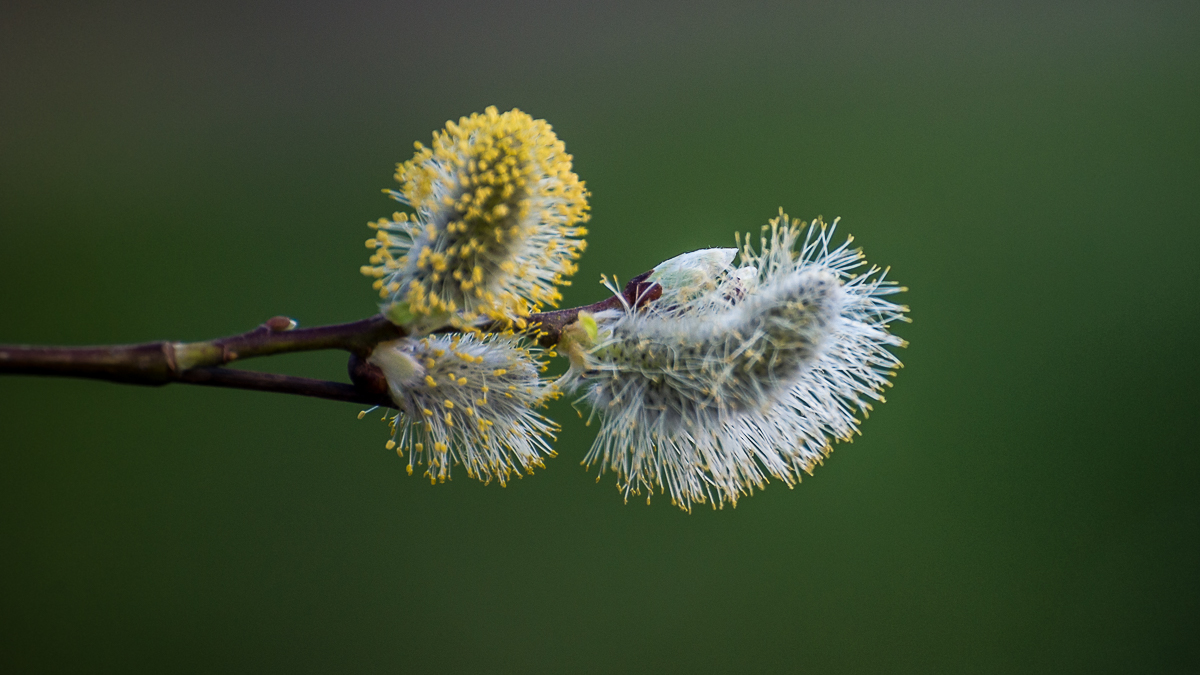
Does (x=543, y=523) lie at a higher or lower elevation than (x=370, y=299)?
lower

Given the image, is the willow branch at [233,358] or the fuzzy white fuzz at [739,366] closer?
the willow branch at [233,358]

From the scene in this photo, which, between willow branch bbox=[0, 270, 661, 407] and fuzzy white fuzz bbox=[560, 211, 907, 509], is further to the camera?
fuzzy white fuzz bbox=[560, 211, 907, 509]

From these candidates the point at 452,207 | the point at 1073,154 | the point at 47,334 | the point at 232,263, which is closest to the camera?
the point at 452,207

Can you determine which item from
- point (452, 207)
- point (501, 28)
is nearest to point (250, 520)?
point (501, 28)

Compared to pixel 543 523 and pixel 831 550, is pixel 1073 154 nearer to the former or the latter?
pixel 831 550

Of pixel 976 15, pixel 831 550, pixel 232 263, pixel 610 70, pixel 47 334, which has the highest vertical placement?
pixel 976 15

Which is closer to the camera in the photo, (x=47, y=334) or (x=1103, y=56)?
(x=47, y=334)

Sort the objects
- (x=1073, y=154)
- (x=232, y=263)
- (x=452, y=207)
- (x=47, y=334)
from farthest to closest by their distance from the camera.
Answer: (x=1073, y=154)
(x=232, y=263)
(x=47, y=334)
(x=452, y=207)
